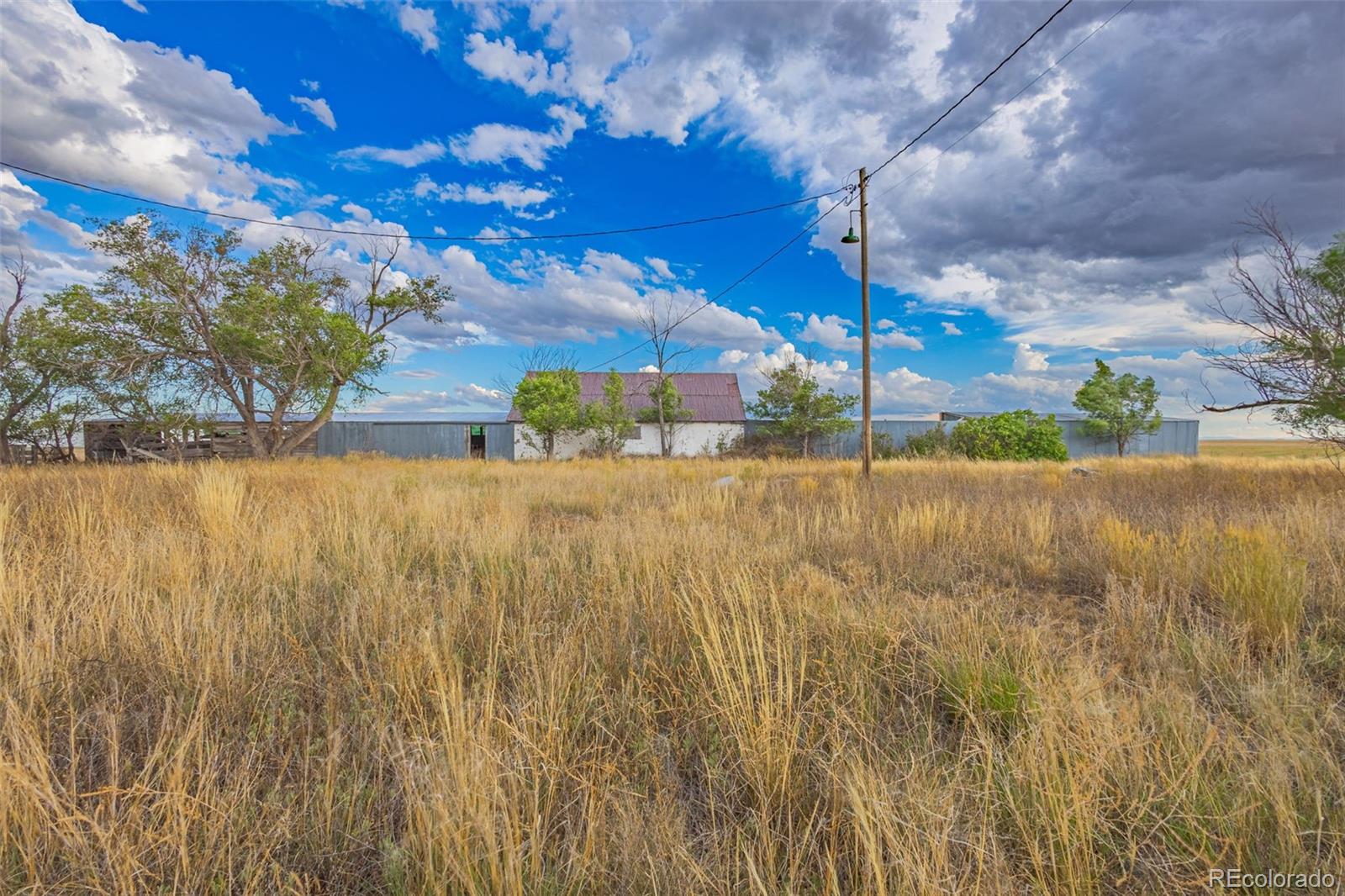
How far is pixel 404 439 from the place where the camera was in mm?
29500

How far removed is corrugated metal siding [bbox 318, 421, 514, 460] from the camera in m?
28.6

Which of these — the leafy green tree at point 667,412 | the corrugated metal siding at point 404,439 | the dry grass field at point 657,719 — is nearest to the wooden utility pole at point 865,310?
the dry grass field at point 657,719

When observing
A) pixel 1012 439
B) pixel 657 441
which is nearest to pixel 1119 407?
pixel 1012 439

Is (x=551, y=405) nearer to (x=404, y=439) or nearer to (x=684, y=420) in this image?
(x=684, y=420)

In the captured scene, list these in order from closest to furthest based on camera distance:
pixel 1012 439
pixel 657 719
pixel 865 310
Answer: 1. pixel 657 719
2. pixel 865 310
3. pixel 1012 439

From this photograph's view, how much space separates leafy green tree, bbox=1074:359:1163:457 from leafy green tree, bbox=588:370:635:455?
25.8 metres

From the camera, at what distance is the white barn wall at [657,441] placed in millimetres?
30234

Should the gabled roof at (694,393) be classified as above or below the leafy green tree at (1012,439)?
above

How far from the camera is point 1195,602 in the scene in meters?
3.64

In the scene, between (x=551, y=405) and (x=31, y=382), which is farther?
(x=551, y=405)

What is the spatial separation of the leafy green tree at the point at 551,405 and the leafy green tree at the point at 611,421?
23.8 inches

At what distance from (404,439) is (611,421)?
11.9 meters

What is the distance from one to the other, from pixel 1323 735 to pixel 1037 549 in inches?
113

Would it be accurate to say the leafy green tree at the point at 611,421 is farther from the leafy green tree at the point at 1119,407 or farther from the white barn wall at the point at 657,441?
the leafy green tree at the point at 1119,407
